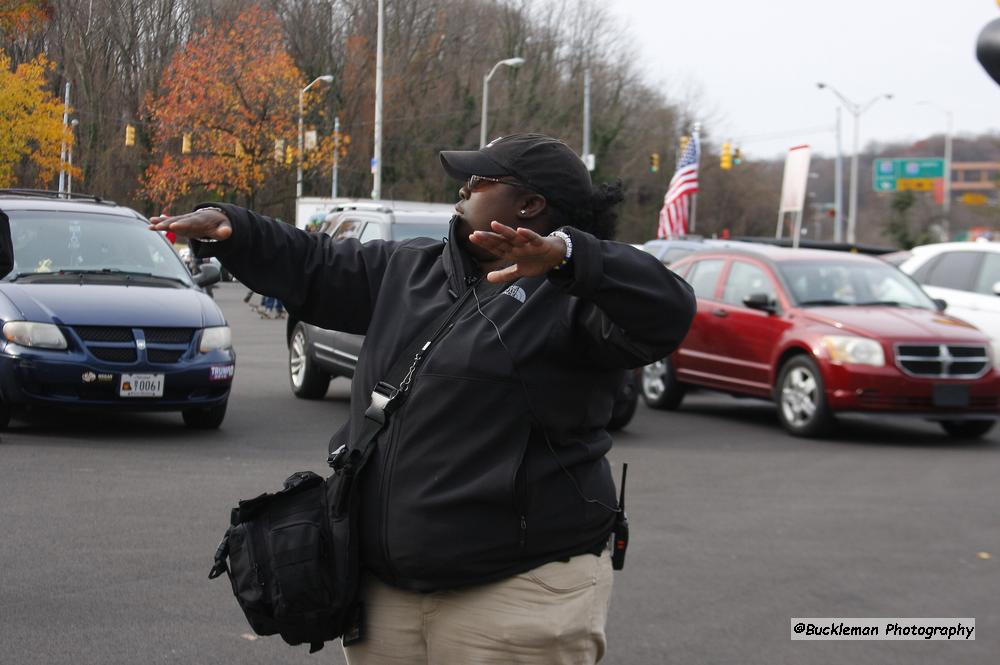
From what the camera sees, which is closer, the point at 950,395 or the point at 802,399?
the point at 950,395

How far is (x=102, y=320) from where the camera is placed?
9883 millimetres

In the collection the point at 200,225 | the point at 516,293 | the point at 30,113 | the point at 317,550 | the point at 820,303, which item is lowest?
the point at 820,303

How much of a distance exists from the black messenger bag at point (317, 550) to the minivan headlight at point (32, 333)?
7280 mm

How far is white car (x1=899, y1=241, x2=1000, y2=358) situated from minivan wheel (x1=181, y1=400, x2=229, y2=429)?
8.21 metres

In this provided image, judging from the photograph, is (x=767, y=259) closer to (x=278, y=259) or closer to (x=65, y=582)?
(x=65, y=582)

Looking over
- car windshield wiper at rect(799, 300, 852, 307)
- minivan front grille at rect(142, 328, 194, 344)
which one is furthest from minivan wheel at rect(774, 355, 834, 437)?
minivan front grille at rect(142, 328, 194, 344)

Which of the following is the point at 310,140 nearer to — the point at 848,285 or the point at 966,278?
the point at 848,285

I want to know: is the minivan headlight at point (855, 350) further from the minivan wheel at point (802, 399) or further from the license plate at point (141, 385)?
the license plate at point (141, 385)

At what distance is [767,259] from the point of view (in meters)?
13.3

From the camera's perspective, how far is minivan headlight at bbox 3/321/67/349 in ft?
31.9

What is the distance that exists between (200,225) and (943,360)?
992cm

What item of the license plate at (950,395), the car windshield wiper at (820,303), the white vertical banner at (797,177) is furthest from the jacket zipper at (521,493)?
the white vertical banner at (797,177)

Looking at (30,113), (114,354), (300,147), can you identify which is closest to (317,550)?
(300,147)

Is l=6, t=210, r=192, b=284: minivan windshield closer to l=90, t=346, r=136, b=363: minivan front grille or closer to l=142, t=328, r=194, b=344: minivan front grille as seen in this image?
l=142, t=328, r=194, b=344: minivan front grille
